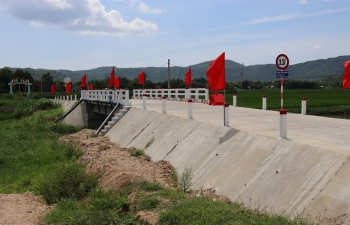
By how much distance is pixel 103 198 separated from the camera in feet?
31.0

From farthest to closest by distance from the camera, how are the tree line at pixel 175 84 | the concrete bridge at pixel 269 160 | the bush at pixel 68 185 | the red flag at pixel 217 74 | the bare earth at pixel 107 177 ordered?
1. the tree line at pixel 175 84
2. the red flag at pixel 217 74
3. the bush at pixel 68 185
4. the bare earth at pixel 107 177
5. the concrete bridge at pixel 269 160

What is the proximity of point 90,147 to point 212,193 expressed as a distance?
9.88 m

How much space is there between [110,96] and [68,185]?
559 inches

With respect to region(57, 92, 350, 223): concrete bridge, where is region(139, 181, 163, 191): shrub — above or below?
below

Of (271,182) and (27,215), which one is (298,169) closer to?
(271,182)

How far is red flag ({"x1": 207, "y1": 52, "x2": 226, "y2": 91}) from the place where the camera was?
12.1m

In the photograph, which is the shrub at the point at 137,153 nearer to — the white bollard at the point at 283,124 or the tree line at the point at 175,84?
the white bollard at the point at 283,124

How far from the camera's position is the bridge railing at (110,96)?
2341 cm

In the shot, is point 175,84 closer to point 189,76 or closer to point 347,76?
point 189,76

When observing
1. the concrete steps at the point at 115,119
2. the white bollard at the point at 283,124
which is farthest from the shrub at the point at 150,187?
the concrete steps at the point at 115,119

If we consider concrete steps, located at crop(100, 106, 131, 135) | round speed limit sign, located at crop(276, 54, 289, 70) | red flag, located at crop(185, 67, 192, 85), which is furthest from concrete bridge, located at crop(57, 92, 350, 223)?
red flag, located at crop(185, 67, 192, 85)

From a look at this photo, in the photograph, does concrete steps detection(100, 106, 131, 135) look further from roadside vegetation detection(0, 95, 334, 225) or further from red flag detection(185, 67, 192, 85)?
red flag detection(185, 67, 192, 85)

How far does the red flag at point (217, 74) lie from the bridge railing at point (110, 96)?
37.1 feet

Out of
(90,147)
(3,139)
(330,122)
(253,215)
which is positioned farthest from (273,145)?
(3,139)
